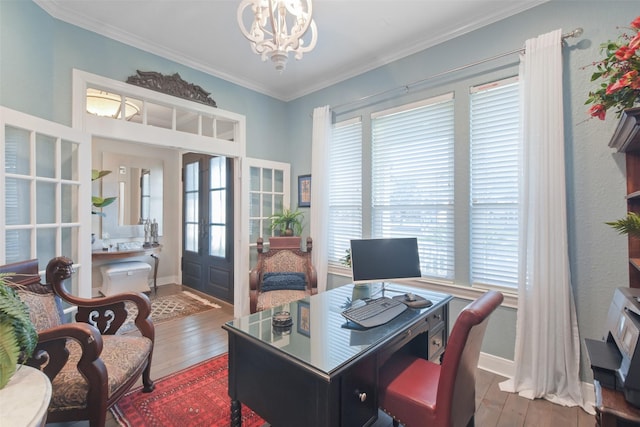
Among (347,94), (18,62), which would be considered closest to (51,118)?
(18,62)

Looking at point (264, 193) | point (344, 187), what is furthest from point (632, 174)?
point (264, 193)

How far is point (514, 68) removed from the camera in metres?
2.29

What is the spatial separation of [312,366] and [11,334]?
997mm

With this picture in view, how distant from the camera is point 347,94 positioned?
3404 mm

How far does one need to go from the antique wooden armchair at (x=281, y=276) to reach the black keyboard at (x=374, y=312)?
51.7 inches

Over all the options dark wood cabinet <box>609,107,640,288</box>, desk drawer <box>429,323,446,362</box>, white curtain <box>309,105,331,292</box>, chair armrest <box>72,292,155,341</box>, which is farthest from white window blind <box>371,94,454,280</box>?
chair armrest <box>72,292,155,341</box>

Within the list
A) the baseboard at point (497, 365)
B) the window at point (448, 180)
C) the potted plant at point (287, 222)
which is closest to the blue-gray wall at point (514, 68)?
the baseboard at point (497, 365)

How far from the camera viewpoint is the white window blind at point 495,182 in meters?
2.32

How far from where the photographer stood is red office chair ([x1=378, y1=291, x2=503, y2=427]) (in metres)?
1.15

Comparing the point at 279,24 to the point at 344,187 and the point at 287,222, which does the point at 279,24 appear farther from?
the point at 287,222

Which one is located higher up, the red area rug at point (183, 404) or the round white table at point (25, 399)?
the round white table at point (25, 399)

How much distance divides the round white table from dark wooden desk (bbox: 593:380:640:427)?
1852 mm

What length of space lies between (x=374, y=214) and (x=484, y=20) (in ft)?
6.43

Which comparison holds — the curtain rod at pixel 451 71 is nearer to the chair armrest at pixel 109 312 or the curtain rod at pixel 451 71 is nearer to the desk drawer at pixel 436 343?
the desk drawer at pixel 436 343
